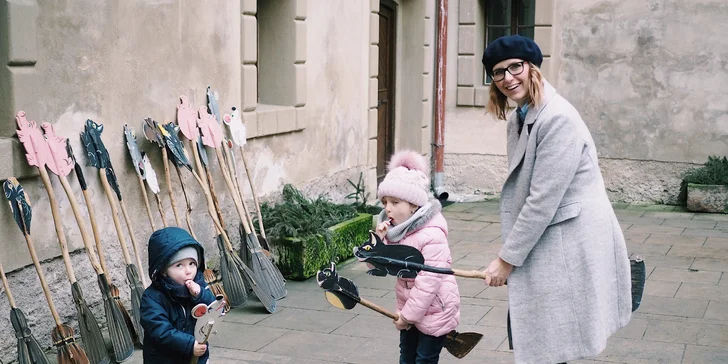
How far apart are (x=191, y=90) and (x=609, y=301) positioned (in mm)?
3964

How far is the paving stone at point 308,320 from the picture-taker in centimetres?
634

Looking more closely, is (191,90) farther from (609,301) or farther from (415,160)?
(609,301)

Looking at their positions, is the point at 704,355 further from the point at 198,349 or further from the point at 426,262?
the point at 198,349

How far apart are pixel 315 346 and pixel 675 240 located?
16.8 feet

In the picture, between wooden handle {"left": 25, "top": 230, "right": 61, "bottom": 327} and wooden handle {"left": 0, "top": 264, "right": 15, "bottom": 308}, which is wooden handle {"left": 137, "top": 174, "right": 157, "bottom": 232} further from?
wooden handle {"left": 0, "top": 264, "right": 15, "bottom": 308}

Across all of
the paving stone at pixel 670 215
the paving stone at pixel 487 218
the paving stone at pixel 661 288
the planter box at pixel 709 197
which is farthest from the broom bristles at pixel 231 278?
the planter box at pixel 709 197

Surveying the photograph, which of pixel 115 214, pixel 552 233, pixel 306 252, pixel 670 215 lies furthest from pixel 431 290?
pixel 670 215

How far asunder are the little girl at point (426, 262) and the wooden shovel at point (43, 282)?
6.10ft

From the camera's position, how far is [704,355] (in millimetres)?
5723

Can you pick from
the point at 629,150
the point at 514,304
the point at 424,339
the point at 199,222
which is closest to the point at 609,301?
the point at 514,304

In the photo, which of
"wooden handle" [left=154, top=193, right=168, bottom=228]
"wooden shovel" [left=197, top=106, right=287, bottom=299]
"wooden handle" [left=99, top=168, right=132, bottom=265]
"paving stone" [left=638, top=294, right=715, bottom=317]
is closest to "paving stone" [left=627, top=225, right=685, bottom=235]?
"paving stone" [left=638, top=294, right=715, bottom=317]

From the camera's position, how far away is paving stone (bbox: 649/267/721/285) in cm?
786

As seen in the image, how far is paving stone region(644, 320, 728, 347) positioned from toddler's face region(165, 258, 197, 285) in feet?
11.3

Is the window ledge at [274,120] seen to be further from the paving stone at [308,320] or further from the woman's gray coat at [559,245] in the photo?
the woman's gray coat at [559,245]
